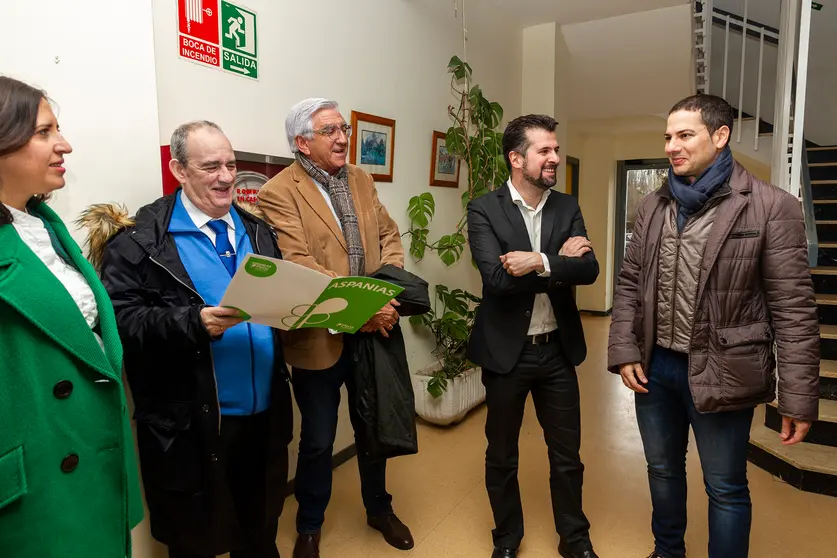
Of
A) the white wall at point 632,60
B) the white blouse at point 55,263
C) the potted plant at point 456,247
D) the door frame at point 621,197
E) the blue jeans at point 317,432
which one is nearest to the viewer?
the white blouse at point 55,263

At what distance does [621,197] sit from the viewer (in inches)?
281

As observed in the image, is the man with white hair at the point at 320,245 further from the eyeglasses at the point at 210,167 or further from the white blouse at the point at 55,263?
the white blouse at the point at 55,263

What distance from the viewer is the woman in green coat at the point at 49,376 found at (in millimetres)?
1023

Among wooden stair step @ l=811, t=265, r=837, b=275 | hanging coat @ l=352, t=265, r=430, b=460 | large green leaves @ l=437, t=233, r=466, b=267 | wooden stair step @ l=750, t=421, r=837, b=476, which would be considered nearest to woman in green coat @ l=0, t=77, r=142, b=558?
hanging coat @ l=352, t=265, r=430, b=460

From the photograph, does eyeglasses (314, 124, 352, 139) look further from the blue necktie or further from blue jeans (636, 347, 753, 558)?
blue jeans (636, 347, 753, 558)

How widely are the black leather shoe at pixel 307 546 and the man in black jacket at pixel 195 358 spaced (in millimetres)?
424

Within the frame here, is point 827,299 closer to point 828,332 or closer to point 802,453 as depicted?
point 828,332

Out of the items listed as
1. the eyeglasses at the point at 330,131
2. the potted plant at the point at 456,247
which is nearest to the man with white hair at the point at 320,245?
the eyeglasses at the point at 330,131

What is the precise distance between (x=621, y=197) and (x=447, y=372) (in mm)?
4819

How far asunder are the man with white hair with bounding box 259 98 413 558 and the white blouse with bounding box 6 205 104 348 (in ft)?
2.06

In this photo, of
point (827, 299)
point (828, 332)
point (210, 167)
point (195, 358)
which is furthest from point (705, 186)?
point (827, 299)

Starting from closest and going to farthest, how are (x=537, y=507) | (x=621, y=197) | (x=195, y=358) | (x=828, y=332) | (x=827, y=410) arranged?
(x=195, y=358) < (x=537, y=507) < (x=827, y=410) < (x=828, y=332) < (x=621, y=197)

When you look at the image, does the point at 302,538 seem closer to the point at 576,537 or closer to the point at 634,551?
the point at 576,537

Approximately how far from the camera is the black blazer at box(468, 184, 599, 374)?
1.85 m
